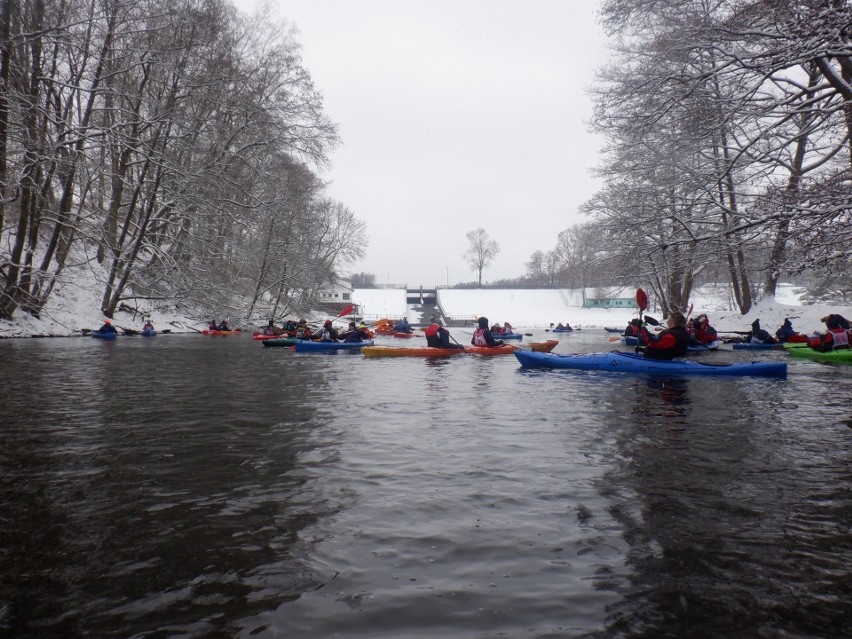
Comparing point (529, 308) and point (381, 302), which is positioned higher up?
point (381, 302)

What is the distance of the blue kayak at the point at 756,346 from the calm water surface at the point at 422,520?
1181 centimetres

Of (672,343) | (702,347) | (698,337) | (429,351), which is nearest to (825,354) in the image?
(702,347)

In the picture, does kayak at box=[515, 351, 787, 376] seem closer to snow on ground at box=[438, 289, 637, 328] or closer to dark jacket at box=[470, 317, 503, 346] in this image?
dark jacket at box=[470, 317, 503, 346]

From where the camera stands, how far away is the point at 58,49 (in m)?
18.8

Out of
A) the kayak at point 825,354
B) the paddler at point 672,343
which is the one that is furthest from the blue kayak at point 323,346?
the kayak at point 825,354

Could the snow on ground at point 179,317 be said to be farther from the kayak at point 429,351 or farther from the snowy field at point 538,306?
the kayak at point 429,351

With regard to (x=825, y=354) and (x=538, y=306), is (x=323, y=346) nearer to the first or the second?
(x=825, y=354)

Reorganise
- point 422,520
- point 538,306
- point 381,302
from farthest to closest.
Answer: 1. point 381,302
2. point 538,306
3. point 422,520

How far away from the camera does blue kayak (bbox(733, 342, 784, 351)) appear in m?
18.7

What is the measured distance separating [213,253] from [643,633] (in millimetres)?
24801

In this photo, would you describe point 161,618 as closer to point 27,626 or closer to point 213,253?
point 27,626

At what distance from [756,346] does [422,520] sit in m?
18.3

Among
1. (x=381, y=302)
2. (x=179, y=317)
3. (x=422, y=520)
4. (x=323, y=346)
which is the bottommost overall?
(x=422, y=520)

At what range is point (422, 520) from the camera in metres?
3.91
